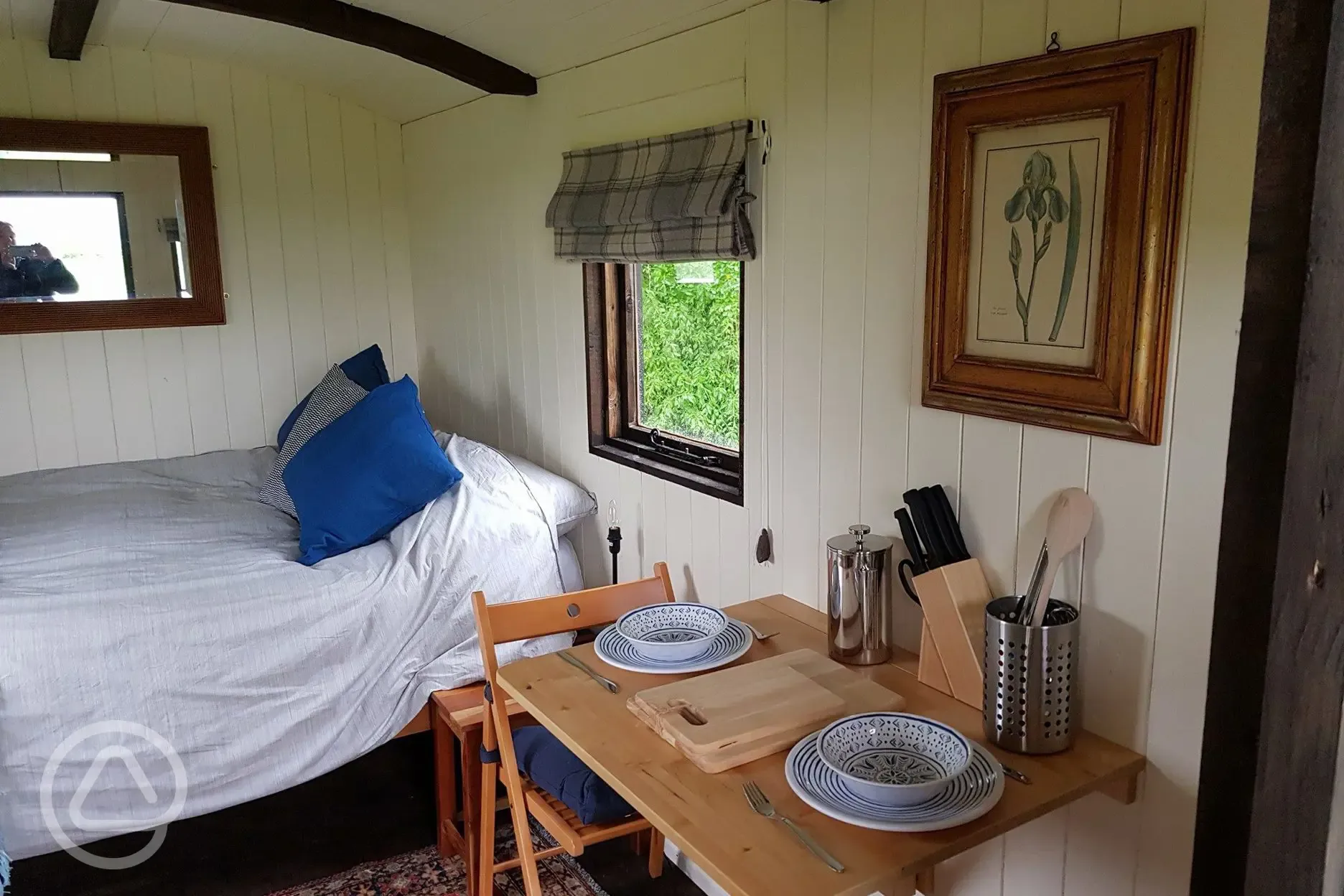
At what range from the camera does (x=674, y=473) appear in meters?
2.38

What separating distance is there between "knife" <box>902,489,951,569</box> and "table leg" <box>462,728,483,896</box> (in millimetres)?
1237

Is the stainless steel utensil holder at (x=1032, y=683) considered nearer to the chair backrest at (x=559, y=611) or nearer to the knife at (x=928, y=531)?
the knife at (x=928, y=531)

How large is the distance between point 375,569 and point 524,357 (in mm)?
864

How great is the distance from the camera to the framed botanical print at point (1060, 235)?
127 centimetres

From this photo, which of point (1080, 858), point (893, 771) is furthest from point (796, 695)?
point (1080, 858)

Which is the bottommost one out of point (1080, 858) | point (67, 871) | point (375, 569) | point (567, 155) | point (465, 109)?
point (67, 871)

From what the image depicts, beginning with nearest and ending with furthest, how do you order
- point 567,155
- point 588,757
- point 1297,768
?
point 1297,768 → point 588,757 → point 567,155

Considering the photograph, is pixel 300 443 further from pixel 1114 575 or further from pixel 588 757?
pixel 1114 575

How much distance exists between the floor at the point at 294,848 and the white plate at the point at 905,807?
1218 millimetres

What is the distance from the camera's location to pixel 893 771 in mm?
1344

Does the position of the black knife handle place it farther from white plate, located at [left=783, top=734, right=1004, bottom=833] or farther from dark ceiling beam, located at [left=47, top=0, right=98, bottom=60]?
dark ceiling beam, located at [left=47, top=0, right=98, bottom=60]

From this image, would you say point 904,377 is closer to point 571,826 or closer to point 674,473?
point 674,473
